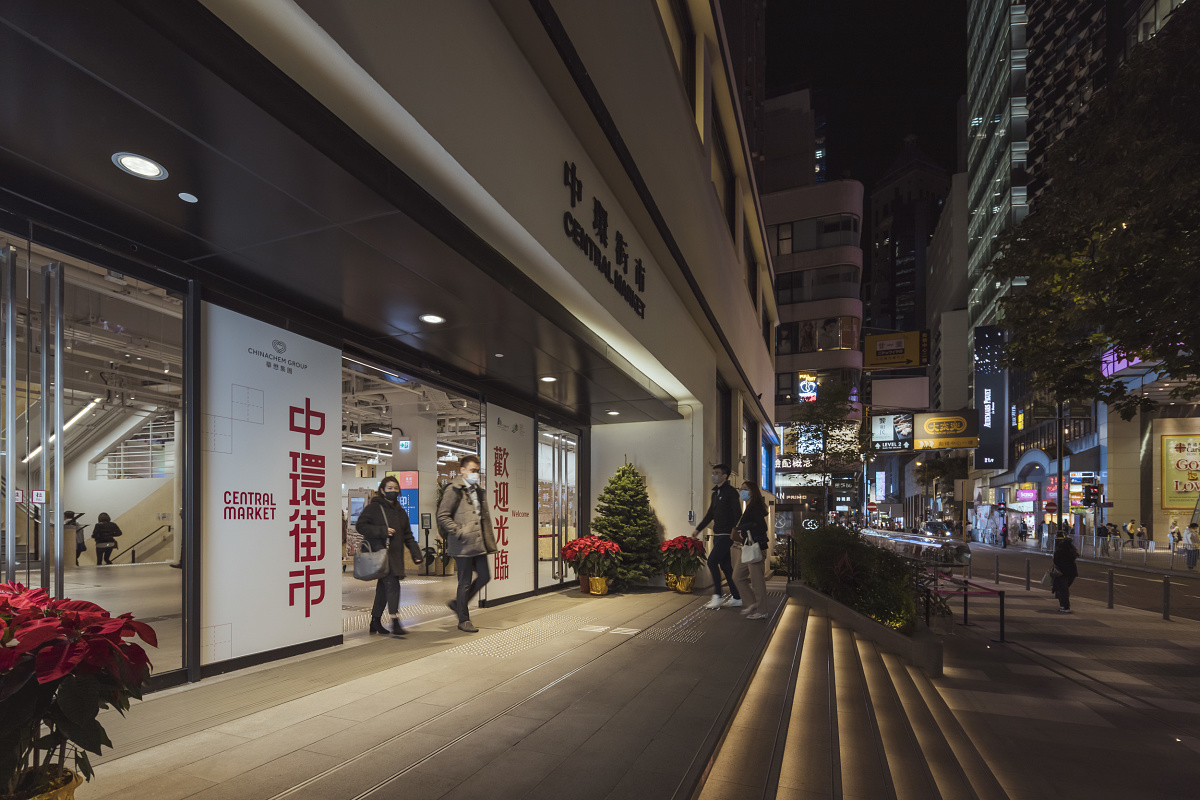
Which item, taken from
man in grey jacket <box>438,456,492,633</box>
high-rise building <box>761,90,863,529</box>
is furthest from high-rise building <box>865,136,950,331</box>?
man in grey jacket <box>438,456,492,633</box>

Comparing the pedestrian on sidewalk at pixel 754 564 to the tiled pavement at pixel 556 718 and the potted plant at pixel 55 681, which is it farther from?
the potted plant at pixel 55 681

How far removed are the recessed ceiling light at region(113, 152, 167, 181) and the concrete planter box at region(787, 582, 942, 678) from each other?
24.8ft

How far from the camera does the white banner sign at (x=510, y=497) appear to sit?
941 cm

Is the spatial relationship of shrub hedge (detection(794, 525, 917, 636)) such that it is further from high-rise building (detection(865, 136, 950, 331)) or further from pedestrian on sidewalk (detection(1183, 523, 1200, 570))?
high-rise building (detection(865, 136, 950, 331))

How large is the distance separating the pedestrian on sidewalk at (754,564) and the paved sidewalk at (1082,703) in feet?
7.25

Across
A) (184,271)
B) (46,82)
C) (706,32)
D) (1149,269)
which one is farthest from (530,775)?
(706,32)

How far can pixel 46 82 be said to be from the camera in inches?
106

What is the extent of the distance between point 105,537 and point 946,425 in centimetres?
3453

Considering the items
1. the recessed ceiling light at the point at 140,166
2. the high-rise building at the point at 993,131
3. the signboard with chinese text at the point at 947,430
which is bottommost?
the signboard with chinese text at the point at 947,430

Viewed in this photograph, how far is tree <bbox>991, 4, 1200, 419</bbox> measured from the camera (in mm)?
6387

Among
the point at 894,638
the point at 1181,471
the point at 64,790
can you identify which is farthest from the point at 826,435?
the point at 64,790

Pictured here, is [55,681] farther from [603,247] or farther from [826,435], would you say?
[826,435]

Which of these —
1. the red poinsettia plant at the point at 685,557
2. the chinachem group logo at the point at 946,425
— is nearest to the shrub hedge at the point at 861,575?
the red poinsettia plant at the point at 685,557

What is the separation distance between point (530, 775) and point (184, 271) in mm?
4050
